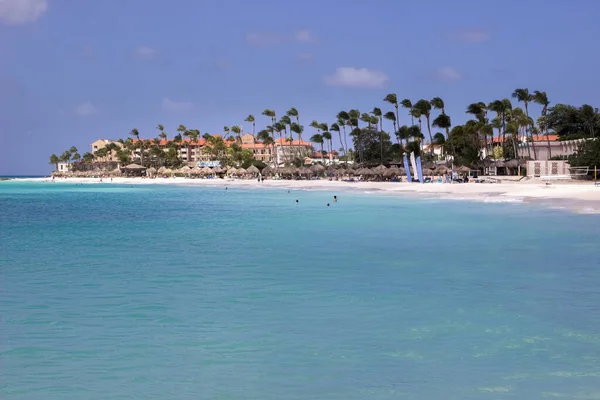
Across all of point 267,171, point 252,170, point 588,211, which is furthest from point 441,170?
point 588,211

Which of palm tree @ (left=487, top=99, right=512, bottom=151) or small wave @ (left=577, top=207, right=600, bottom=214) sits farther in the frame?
palm tree @ (left=487, top=99, right=512, bottom=151)

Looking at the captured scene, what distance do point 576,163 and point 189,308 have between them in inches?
2020

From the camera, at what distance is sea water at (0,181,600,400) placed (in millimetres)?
6395

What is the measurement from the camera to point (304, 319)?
8.97 meters

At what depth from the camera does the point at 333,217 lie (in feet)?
94.7

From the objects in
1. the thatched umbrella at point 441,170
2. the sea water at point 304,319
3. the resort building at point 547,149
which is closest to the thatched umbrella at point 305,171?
the thatched umbrella at point 441,170

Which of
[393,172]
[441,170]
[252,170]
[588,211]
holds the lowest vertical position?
[588,211]

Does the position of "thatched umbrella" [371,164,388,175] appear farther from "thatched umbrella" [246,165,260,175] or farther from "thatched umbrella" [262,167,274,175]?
"thatched umbrella" [246,165,260,175]

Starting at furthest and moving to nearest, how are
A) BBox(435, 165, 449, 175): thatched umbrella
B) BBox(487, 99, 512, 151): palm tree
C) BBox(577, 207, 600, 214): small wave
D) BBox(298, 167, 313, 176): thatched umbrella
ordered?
BBox(298, 167, 313, 176): thatched umbrella, BBox(487, 99, 512, 151): palm tree, BBox(435, 165, 449, 175): thatched umbrella, BBox(577, 207, 600, 214): small wave

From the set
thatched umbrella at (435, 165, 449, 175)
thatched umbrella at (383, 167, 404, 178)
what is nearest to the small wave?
thatched umbrella at (435, 165, 449, 175)

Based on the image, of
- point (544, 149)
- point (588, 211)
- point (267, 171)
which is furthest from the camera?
point (267, 171)

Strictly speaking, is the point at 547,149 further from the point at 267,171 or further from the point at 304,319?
the point at 304,319

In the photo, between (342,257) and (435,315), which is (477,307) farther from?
(342,257)

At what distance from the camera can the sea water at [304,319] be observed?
6395 millimetres
